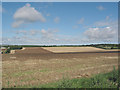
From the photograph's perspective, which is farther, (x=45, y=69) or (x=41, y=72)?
(x=45, y=69)

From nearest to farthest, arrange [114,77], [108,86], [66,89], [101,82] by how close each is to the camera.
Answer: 1. [66,89]
2. [108,86]
3. [101,82]
4. [114,77]

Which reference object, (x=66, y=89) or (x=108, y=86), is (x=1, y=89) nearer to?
(x=66, y=89)

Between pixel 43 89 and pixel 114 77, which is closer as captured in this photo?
pixel 43 89

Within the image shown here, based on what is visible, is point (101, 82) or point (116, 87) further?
point (101, 82)

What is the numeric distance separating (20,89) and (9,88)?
2.79ft

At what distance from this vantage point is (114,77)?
7.07 m

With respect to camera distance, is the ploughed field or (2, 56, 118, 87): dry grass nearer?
(2, 56, 118, 87): dry grass

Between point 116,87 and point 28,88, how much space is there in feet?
18.1

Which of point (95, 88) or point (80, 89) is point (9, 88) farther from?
point (95, 88)

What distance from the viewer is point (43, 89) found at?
5.58m

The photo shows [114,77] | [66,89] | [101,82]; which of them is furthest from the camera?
A: [114,77]

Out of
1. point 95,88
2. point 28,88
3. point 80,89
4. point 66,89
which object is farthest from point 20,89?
point 95,88

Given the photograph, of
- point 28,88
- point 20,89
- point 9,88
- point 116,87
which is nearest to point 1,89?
point 9,88

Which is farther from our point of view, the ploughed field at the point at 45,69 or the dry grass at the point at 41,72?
the ploughed field at the point at 45,69
